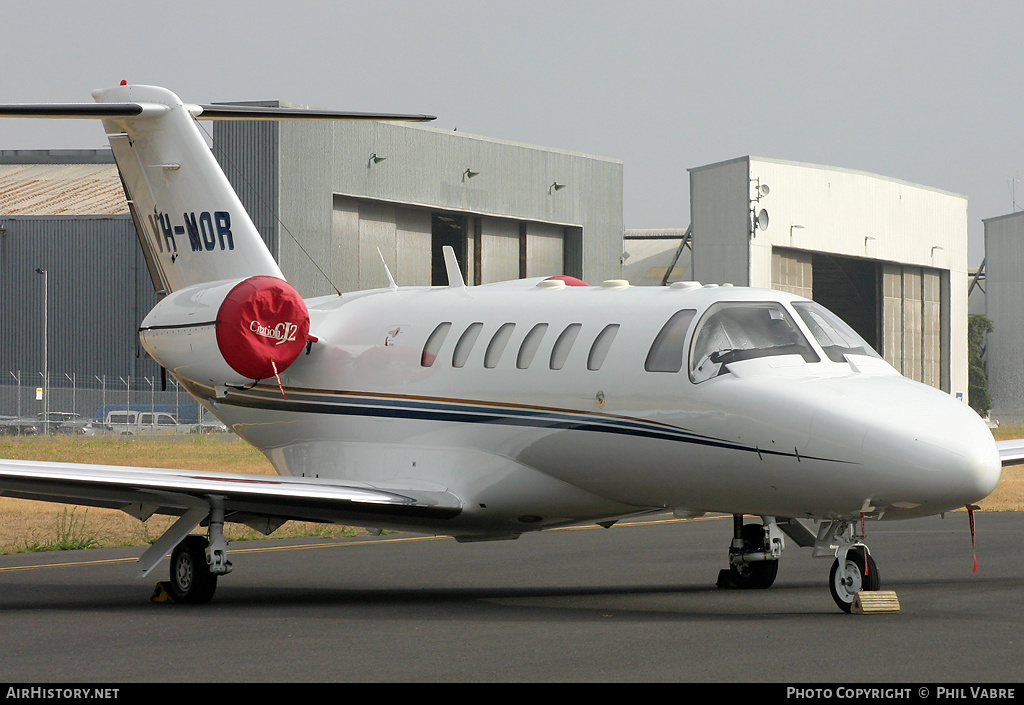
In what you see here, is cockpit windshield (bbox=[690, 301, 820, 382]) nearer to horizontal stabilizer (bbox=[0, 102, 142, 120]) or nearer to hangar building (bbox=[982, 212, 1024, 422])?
horizontal stabilizer (bbox=[0, 102, 142, 120])

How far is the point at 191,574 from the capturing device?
43.1 ft

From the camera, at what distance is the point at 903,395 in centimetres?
1091

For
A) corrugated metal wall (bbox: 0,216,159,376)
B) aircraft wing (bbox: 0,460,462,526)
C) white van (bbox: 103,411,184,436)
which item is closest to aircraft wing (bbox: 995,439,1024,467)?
aircraft wing (bbox: 0,460,462,526)

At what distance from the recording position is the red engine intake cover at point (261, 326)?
14.7 metres

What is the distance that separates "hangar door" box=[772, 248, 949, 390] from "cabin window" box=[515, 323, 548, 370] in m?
48.2

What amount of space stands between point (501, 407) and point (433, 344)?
1331 mm

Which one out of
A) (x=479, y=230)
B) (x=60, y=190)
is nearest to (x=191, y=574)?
(x=479, y=230)

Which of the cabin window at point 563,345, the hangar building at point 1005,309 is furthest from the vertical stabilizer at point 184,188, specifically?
the hangar building at point 1005,309

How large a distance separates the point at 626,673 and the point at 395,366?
261 inches

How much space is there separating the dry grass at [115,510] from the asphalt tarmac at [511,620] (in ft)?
7.88

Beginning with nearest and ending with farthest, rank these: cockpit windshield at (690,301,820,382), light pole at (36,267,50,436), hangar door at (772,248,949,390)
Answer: cockpit windshield at (690,301,820,382)
light pole at (36,267,50,436)
hangar door at (772,248,949,390)

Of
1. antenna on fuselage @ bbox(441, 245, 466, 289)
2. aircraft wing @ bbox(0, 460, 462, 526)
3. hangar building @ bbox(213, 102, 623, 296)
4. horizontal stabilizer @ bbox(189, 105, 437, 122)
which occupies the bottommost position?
aircraft wing @ bbox(0, 460, 462, 526)

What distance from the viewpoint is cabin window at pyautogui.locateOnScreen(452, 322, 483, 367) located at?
13742mm
